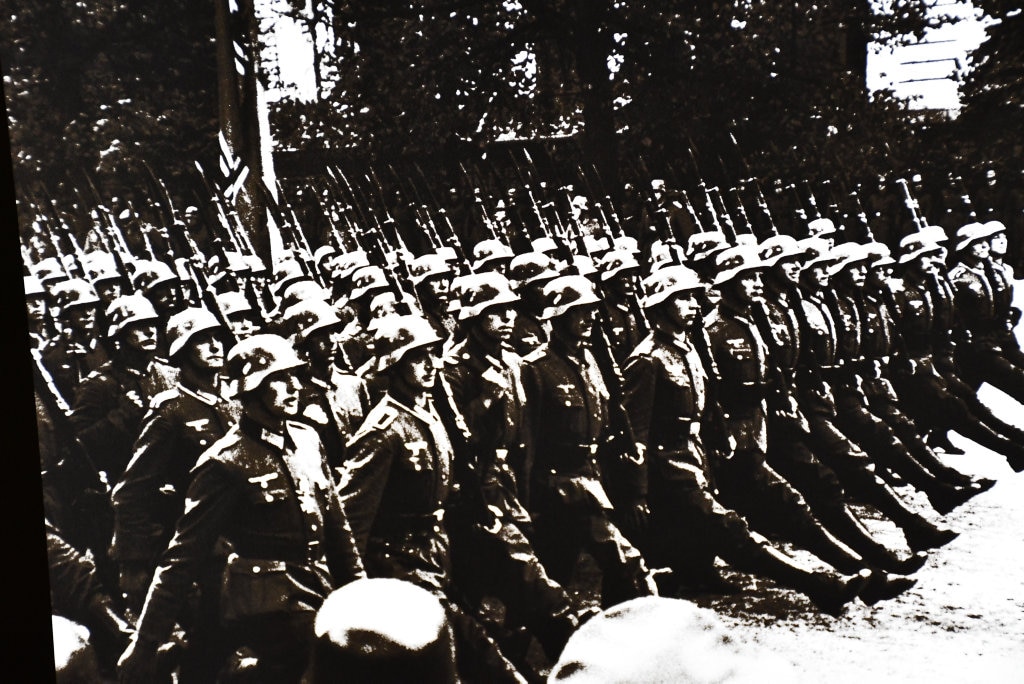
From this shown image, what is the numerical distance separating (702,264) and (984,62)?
4.08 ft

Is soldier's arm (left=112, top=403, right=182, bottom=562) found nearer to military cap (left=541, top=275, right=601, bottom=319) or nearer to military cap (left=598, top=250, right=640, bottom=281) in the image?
military cap (left=541, top=275, right=601, bottom=319)

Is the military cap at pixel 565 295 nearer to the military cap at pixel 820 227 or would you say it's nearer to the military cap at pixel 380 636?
the military cap at pixel 820 227

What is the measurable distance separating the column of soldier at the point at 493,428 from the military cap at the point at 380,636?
13 millimetres

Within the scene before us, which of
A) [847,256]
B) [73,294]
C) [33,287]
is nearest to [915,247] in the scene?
[847,256]

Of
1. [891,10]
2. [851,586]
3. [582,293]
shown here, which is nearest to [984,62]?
[891,10]

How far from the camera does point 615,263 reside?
3.62 metres

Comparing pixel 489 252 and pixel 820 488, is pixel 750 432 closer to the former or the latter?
pixel 820 488

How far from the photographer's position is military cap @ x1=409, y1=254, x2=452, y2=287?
3424mm

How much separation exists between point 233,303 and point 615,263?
1.30 meters

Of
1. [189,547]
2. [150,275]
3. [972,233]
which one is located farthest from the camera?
[972,233]

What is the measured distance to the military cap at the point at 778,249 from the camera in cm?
378

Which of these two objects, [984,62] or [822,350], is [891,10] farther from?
[822,350]

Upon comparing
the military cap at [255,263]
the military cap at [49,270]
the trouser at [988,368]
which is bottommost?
the trouser at [988,368]

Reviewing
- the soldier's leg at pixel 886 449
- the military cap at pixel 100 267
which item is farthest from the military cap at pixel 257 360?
the soldier's leg at pixel 886 449
